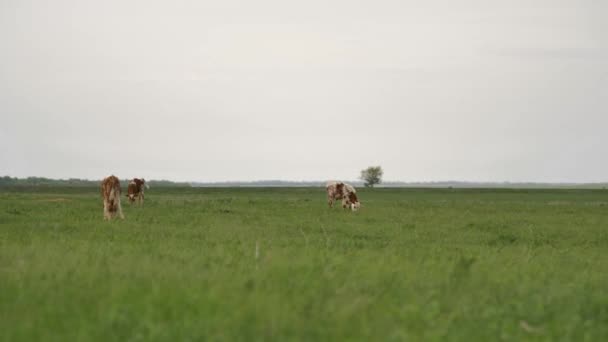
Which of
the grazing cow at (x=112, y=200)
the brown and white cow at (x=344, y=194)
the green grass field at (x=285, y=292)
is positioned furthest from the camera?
the brown and white cow at (x=344, y=194)

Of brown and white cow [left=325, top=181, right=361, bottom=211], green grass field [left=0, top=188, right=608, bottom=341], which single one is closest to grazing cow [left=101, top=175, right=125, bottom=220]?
green grass field [left=0, top=188, right=608, bottom=341]

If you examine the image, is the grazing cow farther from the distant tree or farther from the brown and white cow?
the distant tree

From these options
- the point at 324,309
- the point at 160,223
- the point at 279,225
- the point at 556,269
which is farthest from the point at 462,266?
the point at 160,223

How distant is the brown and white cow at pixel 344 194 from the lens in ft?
131

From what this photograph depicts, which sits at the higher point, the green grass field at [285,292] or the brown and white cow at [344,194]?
the brown and white cow at [344,194]

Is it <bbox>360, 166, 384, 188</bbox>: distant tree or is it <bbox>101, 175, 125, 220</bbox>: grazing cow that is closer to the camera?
<bbox>101, 175, 125, 220</bbox>: grazing cow

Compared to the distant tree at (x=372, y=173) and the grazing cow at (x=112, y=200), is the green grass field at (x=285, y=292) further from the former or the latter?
the distant tree at (x=372, y=173)

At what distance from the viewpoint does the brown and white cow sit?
39.9m

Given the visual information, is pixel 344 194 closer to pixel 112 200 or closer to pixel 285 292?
pixel 112 200

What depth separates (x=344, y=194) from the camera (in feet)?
134

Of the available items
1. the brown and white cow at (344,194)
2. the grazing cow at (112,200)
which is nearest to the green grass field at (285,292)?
the grazing cow at (112,200)

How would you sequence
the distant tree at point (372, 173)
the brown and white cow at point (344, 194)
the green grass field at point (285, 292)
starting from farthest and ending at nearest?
the distant tree at point (372, 173) < the brown and white cow at point (344, 194) < the green grass field at point (285, 292)

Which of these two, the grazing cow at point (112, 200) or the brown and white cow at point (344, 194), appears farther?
the brown and white cow at point (344, 194)

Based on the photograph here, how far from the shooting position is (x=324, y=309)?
839 cm
